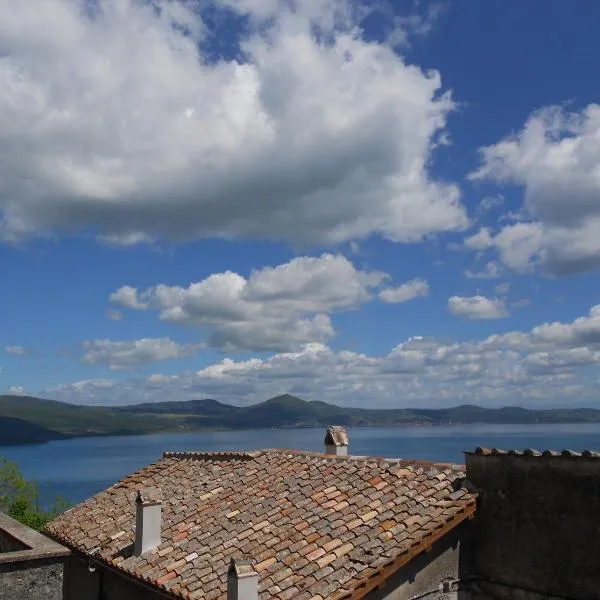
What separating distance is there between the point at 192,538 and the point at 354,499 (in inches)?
148

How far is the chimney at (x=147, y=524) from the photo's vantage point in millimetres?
14562

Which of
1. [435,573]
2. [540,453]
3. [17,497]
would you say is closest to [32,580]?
[435,573]

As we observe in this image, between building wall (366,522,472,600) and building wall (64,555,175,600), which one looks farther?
building wall (64,555,175,600)

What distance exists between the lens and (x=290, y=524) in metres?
13.4

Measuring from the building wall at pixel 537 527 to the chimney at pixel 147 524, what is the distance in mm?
7054

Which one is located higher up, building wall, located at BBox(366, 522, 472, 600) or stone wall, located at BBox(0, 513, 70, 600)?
stone wall, located at BBox(0, 513, 70, 600)

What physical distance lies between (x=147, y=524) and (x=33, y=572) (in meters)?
8.67

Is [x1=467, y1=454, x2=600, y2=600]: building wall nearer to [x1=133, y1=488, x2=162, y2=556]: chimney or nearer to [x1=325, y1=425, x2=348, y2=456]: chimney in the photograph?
[x1=325, y1=425, x2=348, y2=456]: chimney

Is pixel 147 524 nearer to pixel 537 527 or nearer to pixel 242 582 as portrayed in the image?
pixel 242 582

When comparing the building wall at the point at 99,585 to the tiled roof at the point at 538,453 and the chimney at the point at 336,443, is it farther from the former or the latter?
the tiled roof at the point at 538,453

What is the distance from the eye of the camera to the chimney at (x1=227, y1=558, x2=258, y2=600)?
34.0ft

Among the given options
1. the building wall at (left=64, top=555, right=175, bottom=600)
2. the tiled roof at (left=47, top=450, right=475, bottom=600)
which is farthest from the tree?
the building wall at (left=64, top=555, right=175, bottom=600)

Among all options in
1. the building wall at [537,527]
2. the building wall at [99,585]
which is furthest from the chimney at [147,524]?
the building wall at [537,527]

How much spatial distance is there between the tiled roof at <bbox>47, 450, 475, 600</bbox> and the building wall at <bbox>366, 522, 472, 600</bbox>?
44 centimetres
